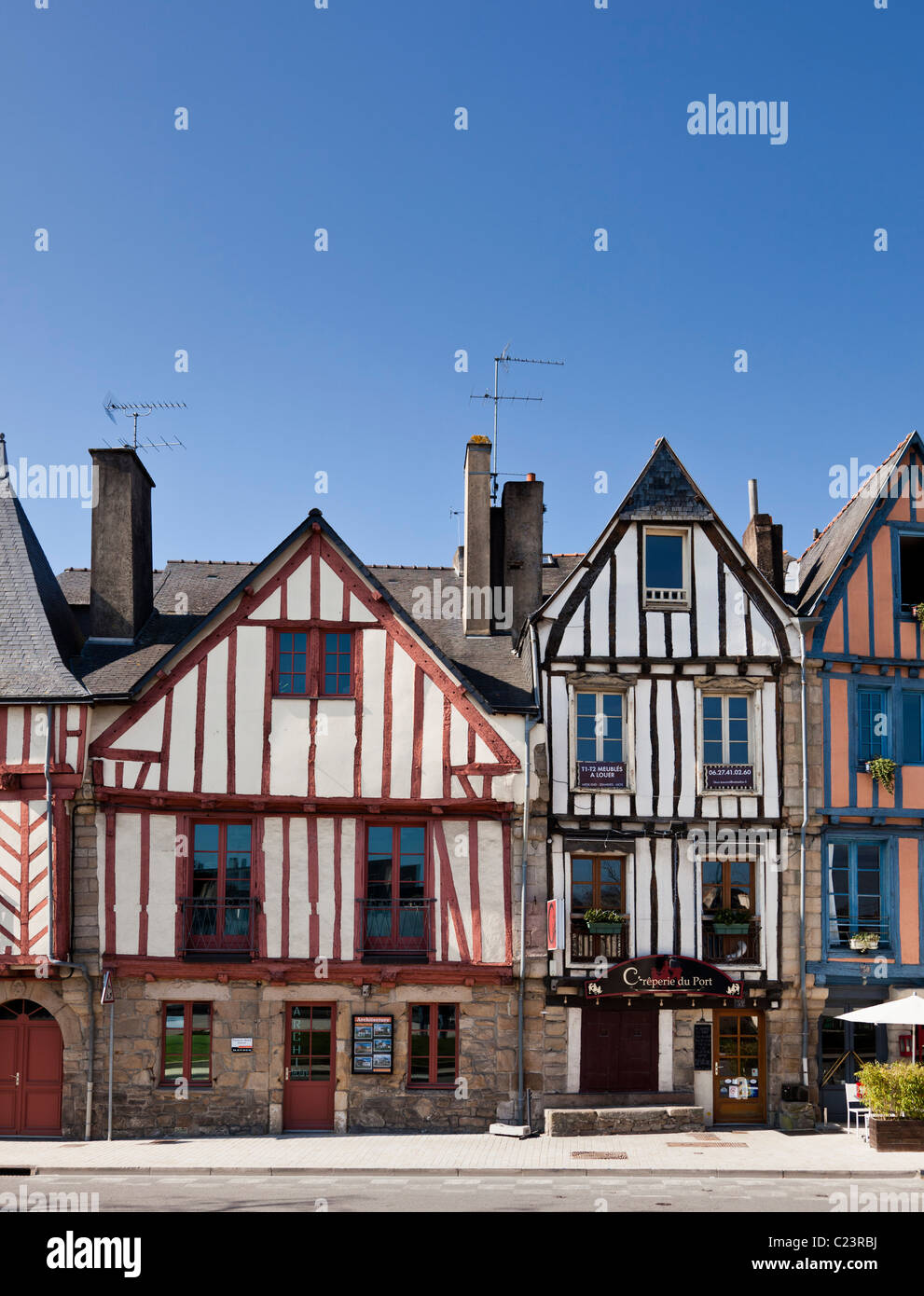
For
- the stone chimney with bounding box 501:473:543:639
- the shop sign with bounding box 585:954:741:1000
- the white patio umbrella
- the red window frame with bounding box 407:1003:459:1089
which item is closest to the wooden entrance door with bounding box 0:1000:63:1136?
the red window frame with bounding box 407:1003:459:1089

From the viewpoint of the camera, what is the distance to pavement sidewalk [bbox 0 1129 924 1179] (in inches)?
559

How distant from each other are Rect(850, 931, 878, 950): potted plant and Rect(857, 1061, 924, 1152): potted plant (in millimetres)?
2183

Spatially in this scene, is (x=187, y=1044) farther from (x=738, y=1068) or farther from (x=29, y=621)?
(x=738, y=1068)

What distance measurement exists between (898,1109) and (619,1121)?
11.6 feet

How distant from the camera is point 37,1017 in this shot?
16891mm

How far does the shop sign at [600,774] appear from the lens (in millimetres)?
17688

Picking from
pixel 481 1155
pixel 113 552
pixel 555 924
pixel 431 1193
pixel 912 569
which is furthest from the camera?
pixel 912 569

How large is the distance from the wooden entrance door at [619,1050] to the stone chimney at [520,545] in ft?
20.4

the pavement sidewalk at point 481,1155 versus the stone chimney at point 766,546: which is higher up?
the stone chimney at point 766,546

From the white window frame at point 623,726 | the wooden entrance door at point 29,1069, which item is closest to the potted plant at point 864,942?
the white window frame at point 623,726

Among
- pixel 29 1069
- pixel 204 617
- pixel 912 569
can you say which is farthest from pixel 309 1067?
pixel 912 569

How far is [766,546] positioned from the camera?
19734 millimetres

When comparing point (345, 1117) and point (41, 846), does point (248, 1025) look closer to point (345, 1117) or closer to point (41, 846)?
point (345, 1117)

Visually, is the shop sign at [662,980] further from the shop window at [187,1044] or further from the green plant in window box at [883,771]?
the shop window at [187,1044]
